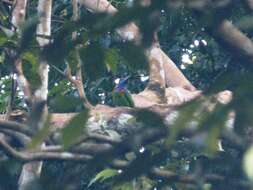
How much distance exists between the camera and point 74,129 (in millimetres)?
786

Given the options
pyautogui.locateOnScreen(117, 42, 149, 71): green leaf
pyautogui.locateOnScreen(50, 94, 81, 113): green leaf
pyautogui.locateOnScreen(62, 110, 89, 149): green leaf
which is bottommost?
pyautogui.locateOnScreen(62, 110, 89, 149): green leaf

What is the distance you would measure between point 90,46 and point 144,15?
0.17m

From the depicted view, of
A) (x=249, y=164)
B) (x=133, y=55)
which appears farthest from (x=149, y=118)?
(x=249, y=164)

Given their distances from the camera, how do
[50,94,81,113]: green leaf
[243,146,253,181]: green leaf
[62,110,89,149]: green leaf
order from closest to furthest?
[243,146,253,181]: green leaf < [62,110,89,149]: green leaf < [50,94,81,113]: green leaf

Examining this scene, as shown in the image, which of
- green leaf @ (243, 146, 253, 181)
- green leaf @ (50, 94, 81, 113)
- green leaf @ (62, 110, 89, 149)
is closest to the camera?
green leaf @ (243, 146, 253, 181)

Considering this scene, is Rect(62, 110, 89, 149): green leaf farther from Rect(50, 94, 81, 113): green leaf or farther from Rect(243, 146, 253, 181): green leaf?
Rect(243, 146, 253, 181): green leaf

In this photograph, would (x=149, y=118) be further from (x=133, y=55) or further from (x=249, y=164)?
(x=249, y=164)

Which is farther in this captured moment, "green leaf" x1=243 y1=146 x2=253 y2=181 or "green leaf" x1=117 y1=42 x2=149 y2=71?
"green leaf" x1=117 y1=42 x2=149 y2=71

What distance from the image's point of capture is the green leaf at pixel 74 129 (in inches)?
30.9

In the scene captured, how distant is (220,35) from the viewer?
66.7 inches

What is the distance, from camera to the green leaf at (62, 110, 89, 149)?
0.78 m

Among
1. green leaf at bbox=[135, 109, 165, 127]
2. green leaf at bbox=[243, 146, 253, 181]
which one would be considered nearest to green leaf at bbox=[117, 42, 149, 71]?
green leaf at bbox=[135, 109, 165, 127]

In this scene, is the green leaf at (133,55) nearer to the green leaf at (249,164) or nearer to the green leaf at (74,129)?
the green leaf at (74,129)

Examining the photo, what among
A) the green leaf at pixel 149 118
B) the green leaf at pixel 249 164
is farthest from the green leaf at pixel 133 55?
the green leaf at pixel 249 164
